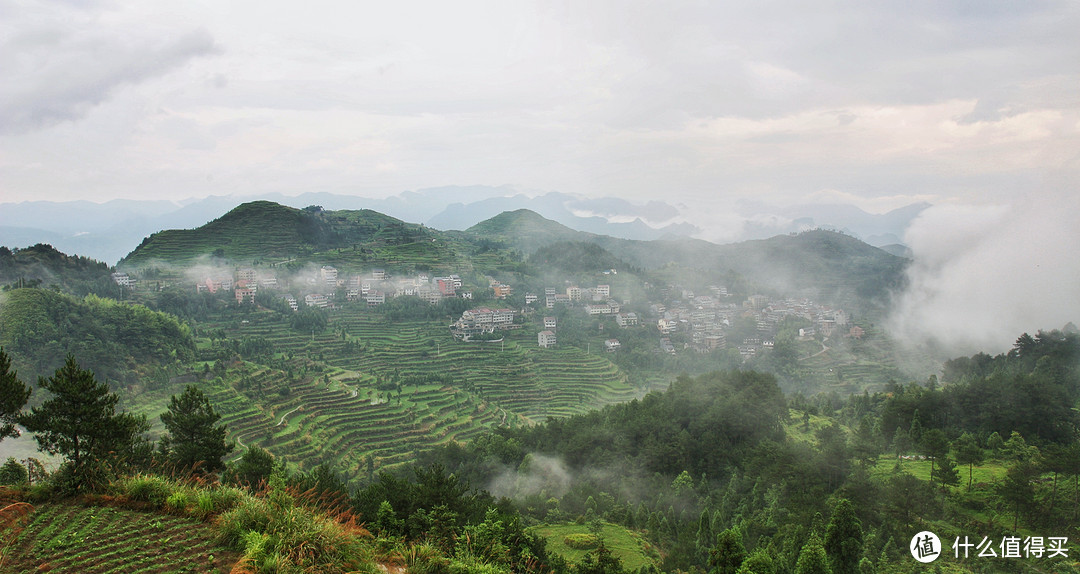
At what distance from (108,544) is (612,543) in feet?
38.4

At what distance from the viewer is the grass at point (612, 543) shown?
1205 centimetres

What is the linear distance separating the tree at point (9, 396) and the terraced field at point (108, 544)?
295 cm

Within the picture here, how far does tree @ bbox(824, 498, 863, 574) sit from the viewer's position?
356 inches

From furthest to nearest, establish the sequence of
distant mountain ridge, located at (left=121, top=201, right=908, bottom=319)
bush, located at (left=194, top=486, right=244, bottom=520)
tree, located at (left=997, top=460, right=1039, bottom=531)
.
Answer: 1. distant mountain ridge, located at (left=121, top=201, right=908, bottom=319)
2. tree, located at (left=997, top=460, right=1039, bottom=531)
3. bush, located at (left=194, top=486, right=244, bottom=520)

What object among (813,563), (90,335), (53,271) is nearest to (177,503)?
(813,563)

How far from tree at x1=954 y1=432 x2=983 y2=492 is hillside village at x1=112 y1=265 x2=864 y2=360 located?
83.4 ft

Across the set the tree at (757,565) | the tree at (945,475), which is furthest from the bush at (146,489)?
the tree at (945,475)

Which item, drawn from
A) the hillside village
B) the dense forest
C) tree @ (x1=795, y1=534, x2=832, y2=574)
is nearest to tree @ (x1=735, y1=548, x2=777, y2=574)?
the dense forest

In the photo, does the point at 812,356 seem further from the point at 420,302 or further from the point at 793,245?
the point at 793,245

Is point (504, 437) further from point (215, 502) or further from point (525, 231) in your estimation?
point (525, 231)

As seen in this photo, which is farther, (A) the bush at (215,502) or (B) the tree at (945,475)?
(B) the tree at (945,475)

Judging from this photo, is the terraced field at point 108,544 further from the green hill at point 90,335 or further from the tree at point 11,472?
the green hill at point 90,335

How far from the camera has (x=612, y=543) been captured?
1288 cm

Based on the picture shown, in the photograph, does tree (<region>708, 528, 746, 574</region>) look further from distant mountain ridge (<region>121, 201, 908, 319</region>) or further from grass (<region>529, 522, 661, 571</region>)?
distant mountain ridge (<region>121, 201, 908, 319</region>)
